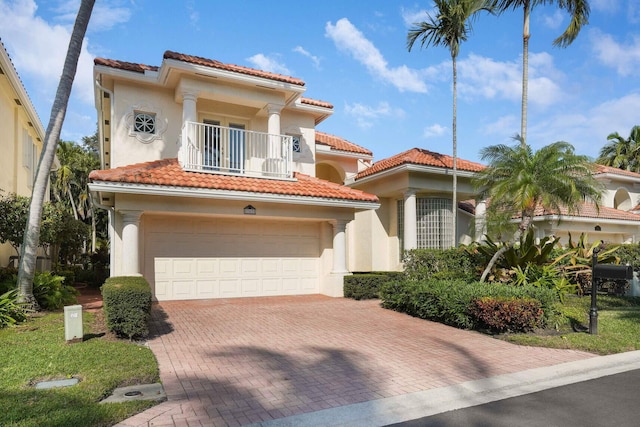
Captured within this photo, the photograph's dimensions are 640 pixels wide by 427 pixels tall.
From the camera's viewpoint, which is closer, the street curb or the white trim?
the street curb

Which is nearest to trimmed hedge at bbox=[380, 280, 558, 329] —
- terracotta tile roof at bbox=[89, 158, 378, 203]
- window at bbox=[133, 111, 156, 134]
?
terracotta tile roof at bbox=[89, 158, 378, 203]

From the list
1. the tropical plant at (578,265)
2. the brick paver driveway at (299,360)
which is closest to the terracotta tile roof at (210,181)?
the brick paver driveway at (299,360)

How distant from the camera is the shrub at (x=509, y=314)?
8.33m

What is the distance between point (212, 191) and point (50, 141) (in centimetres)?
382

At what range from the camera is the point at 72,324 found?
7.09 metres

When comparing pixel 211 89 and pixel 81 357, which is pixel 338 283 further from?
pixel 81 357

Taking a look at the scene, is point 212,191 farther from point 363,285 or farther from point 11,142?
point 11,142

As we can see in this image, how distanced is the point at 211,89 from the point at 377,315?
27.6ft

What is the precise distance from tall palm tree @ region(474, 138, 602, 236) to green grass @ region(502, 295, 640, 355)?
290 cm

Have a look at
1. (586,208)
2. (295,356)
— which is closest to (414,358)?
(295,356)

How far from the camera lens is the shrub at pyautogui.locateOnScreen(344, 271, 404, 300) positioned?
1322 centimetres

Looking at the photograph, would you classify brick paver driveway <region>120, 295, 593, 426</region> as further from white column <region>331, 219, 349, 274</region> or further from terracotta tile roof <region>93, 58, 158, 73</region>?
terracotta tile roof <region>93, 58, 158, 73</region>

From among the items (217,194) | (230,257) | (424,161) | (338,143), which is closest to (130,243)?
(217,194)

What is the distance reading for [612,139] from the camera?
34.9 meters
